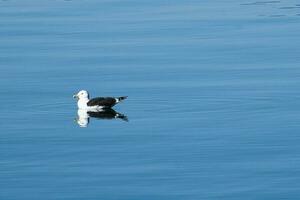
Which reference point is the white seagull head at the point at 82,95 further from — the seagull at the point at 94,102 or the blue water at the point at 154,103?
the blue water at the point at 154,103

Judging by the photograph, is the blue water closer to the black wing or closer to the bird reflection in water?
the bird reflection in water

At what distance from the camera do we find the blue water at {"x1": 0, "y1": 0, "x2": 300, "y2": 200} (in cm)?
1598

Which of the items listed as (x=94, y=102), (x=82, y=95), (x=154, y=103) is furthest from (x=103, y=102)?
(x=154, y=103)

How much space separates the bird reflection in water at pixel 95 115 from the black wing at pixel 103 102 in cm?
13

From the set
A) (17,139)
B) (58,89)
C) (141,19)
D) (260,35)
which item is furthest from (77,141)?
(141,19)

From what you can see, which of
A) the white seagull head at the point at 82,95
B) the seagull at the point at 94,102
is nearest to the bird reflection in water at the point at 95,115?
the seagull at the point at 94,102

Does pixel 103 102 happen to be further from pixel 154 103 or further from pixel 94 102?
pixel 154 103

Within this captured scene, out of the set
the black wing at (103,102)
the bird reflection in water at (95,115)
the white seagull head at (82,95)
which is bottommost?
the bird reflection in water at (95,115)

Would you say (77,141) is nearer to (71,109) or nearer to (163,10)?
(71,109)

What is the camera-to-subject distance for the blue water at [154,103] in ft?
52.4

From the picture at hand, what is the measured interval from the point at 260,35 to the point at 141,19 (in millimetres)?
4302

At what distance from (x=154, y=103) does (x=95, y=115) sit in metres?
0.99

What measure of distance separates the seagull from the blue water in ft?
0.70

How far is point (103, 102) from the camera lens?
21.1m
